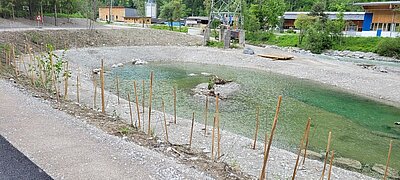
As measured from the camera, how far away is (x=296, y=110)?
664 inches

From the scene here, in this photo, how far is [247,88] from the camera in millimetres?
22016

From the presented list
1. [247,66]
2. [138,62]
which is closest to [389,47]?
[247,66]

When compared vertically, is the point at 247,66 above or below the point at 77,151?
below

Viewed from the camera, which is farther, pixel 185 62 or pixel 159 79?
pixel 185 62

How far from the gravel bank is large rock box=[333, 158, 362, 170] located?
2.54 ft

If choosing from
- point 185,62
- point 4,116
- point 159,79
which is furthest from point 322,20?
point 4,116

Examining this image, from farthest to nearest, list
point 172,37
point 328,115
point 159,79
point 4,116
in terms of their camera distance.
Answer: point 172,37 → point 159,79 → point 328,115 → point 4,116

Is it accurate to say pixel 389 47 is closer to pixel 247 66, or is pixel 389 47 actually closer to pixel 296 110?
pixel 247 66

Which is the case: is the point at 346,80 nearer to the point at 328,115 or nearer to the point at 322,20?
the point at 328,115

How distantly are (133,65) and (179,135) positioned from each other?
2118 cm

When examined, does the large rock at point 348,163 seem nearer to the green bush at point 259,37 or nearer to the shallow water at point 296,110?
the shallow water at point 296,110

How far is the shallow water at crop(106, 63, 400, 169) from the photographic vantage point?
12062mm

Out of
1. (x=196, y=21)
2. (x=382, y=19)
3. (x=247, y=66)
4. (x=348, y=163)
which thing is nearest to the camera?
(x=348, y=163)

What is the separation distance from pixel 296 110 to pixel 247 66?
1576cm
